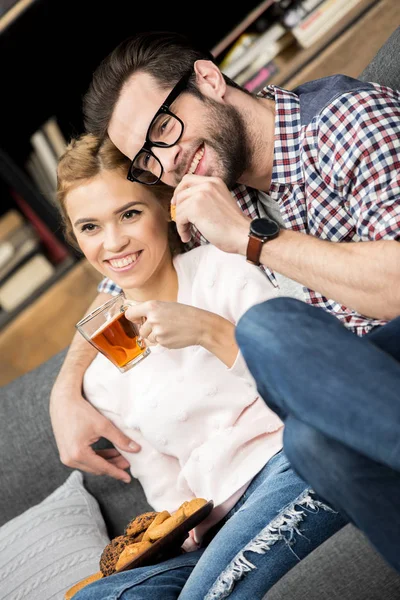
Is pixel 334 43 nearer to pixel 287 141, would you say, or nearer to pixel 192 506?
pixel 287 141

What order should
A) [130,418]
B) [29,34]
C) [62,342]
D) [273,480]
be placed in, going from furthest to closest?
[62,342] < [29,34] < [130,418] < [273,480]

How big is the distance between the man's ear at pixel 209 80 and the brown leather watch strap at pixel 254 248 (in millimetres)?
399

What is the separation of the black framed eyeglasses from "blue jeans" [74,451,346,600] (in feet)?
2.35

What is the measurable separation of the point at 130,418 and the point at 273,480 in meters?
0.39

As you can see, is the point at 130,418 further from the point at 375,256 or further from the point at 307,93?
the point at 307,93

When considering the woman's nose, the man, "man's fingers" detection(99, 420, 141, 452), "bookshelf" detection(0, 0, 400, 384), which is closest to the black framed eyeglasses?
the man

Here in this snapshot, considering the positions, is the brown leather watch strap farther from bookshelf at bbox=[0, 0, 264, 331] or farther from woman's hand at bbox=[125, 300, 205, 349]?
bookshelf at bbox=[0, 0, 264, 331]

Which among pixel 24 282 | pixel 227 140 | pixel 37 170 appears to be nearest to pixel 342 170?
pixel 227 140

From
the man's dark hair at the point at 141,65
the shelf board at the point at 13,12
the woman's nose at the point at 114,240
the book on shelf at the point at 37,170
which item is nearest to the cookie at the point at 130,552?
the woman's nose at the point at 114,240

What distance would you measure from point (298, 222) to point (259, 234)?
208 millimetres

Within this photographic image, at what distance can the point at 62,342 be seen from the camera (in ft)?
9.68

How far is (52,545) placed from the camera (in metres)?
1.64

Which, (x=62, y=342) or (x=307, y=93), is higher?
(x=307, y=93)

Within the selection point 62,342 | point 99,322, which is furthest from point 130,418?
point 62,342
